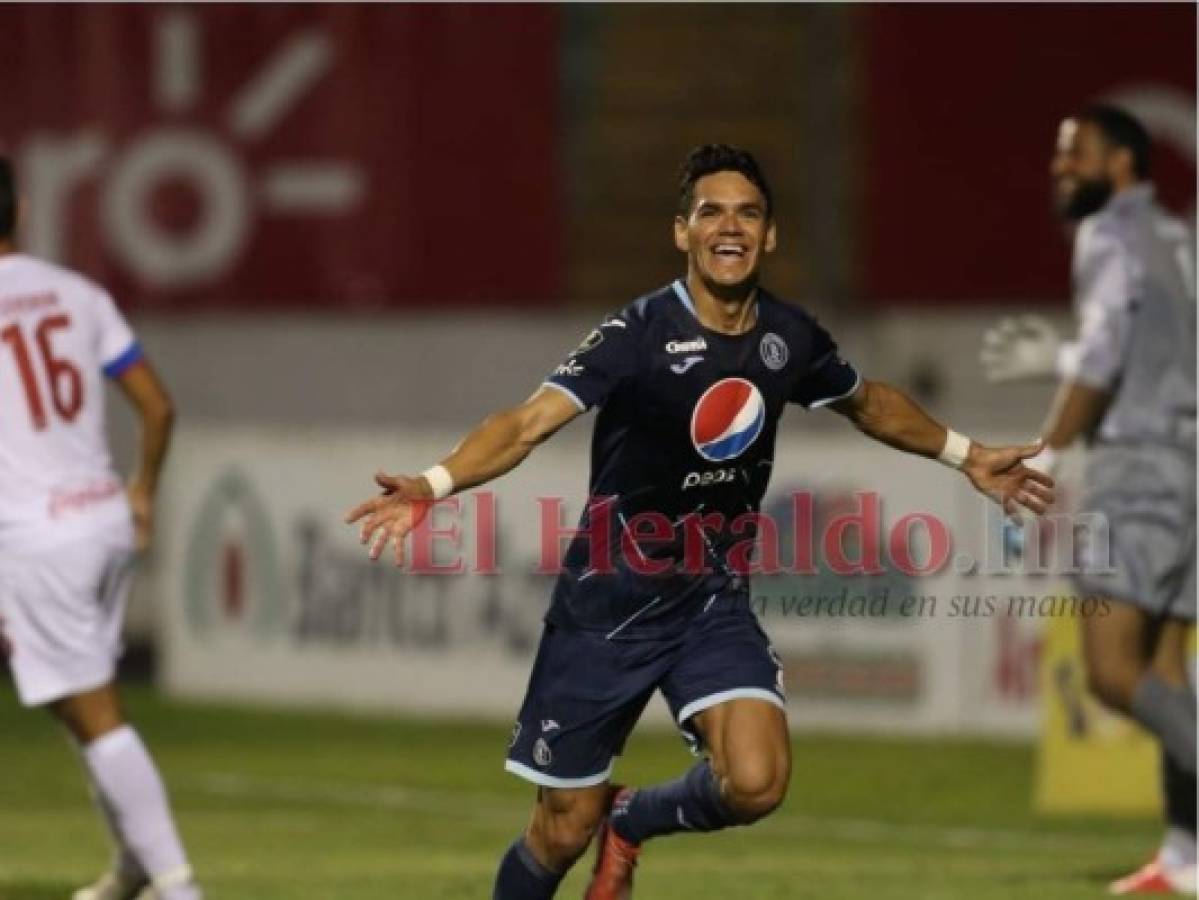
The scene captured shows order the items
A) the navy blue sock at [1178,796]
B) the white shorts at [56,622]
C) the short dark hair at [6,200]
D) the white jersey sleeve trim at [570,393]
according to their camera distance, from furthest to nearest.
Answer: the navy blue sock at [1178,796], the short dark hair at [6,200], the white shorts at [56,622], the white jersey sleeve trim at [570,393]

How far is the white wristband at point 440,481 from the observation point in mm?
7473

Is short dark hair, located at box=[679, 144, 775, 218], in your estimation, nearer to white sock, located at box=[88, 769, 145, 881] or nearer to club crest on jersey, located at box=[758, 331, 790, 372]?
club crest on jersey, located at box=[758, 331, 790, 372]

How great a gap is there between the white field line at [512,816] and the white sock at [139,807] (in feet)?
12.9

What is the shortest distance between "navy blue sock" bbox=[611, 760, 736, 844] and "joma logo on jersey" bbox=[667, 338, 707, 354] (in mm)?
1011

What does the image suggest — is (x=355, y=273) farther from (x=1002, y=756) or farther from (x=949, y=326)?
(x=1002, y=756)

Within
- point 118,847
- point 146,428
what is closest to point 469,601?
point 118,847

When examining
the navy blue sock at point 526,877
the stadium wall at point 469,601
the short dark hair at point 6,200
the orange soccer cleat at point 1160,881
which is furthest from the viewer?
the stadium wall at point 469,601

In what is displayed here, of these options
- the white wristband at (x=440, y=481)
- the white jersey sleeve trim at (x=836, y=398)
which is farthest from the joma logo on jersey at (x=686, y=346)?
the white wristband at (x=440, y=481)

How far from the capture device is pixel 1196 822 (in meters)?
10.3

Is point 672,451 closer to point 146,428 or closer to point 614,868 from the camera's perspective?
point 614,868

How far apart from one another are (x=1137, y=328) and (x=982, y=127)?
10799 millimetres

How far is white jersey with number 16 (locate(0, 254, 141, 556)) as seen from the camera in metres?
8.94

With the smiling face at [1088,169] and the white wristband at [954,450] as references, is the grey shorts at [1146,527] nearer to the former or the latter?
the smiling face at [1088,169]

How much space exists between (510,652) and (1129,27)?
5999 mm
